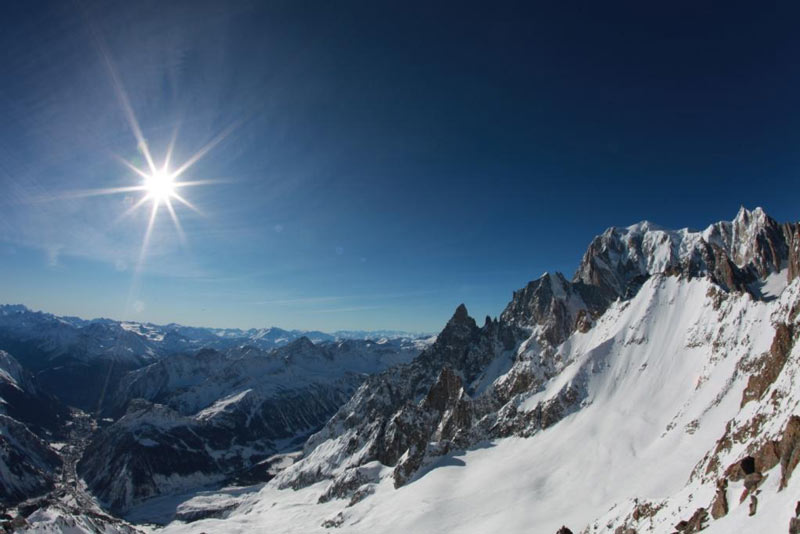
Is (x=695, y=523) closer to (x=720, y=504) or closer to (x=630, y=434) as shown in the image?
(x=720, y=504)

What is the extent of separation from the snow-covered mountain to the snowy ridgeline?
0.45m

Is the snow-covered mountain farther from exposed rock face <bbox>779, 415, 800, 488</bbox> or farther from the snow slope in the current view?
the snow slope

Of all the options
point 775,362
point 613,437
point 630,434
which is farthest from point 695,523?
point 613,437

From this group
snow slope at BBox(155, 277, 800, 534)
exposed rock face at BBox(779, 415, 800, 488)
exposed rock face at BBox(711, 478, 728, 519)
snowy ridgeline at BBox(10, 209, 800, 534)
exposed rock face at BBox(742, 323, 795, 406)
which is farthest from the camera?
snow slope at BBox(155, 277, 800, 534)

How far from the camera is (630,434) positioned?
119 meters

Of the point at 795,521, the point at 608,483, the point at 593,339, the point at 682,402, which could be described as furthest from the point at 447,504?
the point at 795,521

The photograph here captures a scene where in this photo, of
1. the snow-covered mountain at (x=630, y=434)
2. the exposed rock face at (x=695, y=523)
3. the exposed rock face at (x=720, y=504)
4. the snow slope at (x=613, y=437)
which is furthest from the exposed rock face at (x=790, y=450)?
the snow slope at (x=613, y=437)

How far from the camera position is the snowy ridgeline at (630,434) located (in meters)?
55.3

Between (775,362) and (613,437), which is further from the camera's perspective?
(613,437)

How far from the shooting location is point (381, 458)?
196000 mm

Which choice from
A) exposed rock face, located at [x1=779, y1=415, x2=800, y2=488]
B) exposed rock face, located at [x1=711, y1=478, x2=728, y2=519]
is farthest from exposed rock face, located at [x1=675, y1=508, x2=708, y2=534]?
exposed rock face, located at [x1=779, y1=415, x2=800, y2=488]

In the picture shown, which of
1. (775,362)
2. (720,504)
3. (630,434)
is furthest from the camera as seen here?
(630,434)

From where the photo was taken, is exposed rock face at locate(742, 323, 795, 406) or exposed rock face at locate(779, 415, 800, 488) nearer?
exposed rock face at locate(779, 415, 800, 488)

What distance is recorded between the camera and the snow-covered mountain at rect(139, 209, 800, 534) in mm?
55094
